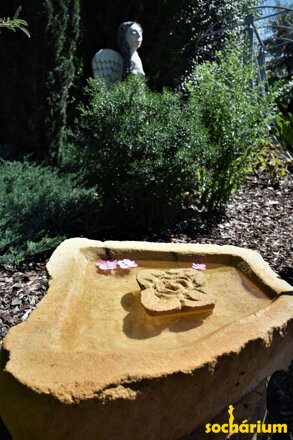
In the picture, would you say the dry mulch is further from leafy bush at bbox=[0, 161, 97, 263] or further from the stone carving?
the stone carving

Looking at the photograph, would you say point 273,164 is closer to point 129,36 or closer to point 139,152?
point 129,36

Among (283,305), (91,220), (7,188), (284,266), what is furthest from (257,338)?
(7,188)

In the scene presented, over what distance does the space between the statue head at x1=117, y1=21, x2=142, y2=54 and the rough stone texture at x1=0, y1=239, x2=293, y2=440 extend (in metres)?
4.88

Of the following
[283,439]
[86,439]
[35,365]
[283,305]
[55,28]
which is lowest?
[283,439]

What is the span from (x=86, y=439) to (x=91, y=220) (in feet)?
8.63

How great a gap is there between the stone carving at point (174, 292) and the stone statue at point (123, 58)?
4.48 m

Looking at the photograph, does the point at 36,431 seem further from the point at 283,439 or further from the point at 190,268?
the point at 283,439

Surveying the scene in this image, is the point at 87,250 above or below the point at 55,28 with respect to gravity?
below

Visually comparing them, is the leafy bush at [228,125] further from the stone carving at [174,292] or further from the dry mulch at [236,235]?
the stone carving at [174,292]

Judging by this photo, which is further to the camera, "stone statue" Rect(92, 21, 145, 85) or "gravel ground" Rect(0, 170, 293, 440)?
"stone statue" Rect(92, 21, 145, 85)

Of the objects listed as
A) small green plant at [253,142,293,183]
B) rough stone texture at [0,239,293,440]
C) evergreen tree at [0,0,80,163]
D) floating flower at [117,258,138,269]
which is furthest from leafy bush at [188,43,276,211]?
rough stone texture at [0,239,293,440]

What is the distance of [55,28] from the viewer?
5.13 meters

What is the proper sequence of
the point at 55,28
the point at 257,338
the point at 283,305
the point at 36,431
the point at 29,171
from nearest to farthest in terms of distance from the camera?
the point at 36,431
the point at 257,338
the point at 283,305
the point at 29,171
the point at 55,28

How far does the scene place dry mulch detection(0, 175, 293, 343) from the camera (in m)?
2.98
